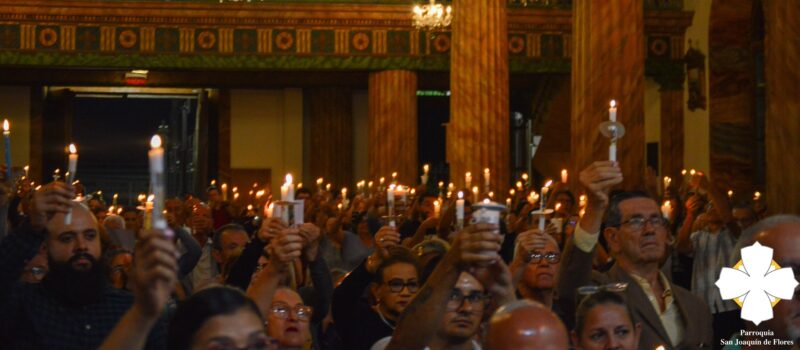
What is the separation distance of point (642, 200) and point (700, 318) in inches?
24.0

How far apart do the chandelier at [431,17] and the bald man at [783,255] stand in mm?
19635

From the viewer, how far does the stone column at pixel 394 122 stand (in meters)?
27.1

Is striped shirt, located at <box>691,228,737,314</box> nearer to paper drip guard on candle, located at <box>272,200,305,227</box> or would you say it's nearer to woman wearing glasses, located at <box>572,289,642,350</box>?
woman wearing glasses, located at <box>572,289,642,350</box>

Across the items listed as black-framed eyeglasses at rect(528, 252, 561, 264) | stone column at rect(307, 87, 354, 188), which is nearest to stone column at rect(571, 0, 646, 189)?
black-framed eyeglasses at rect(528, 252, 561, 264)

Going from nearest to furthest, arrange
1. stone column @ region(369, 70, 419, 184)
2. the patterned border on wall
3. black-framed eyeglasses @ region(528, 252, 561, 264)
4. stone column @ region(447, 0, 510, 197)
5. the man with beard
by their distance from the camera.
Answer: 1. the man with beard
2. black-framed eyeglasses @ region(528, 252, 561, 264)
3. stone column @ region(447, 0, 510, 197)
4. the patterned border on wall
5. stone column @ region(369, 70, 419, 184)

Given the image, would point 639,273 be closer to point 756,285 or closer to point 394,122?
point 756,285

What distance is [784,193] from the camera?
43.4 ft

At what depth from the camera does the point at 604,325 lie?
5.18 m

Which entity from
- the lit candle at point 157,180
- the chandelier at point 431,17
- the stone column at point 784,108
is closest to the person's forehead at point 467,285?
the lit candle at point 157,180

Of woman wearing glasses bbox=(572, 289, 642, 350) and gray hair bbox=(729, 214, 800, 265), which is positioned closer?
gray hair bbox=(729, 214, 800, 265)

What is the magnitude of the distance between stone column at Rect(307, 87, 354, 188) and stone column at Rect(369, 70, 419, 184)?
347cm

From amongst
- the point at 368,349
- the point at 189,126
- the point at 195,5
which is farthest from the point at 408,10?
the point at 368,349

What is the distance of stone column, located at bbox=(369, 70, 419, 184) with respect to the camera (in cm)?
2706

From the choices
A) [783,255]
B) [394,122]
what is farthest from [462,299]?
[394,122]
